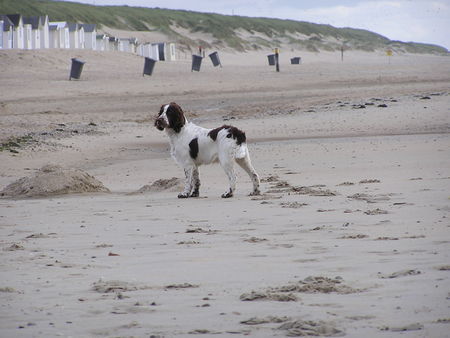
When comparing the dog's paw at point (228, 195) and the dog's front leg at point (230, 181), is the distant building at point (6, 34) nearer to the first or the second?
the dog's front leg at point (230, 181)

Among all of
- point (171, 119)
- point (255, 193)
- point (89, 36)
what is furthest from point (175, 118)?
point (89, 36)

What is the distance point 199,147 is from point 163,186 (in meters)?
1.12

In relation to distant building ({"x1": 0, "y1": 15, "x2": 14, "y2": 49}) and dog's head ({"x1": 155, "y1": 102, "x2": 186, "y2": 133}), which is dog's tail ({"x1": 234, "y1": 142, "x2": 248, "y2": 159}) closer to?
dog's head ({"x1": 155, "y1": 102, "x2": 186, "y2": 133})

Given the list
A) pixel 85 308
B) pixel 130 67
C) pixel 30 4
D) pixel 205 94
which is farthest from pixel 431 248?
pixel 30 4

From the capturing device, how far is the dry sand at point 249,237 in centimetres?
478

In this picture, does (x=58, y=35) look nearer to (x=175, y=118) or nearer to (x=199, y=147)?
(x=175, y=118)

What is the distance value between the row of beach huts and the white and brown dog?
48.7 meters

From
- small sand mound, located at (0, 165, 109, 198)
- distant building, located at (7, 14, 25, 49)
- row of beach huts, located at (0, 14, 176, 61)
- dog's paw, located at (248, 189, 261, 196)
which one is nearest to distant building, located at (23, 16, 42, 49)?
row of beach huts, located at (0, 14, 176, 61)

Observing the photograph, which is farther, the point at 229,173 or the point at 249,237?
the point at 229,173

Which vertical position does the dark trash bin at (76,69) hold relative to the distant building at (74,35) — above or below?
below

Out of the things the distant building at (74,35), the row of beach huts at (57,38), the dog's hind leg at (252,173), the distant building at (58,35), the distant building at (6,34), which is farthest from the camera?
the distant building at (74,35)

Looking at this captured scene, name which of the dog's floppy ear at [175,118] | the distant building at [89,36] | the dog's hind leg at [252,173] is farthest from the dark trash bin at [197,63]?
the dog's hind leg at [252,173]

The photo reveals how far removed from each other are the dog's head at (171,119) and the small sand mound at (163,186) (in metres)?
0.91

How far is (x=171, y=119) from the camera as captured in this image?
11633 millimetres
